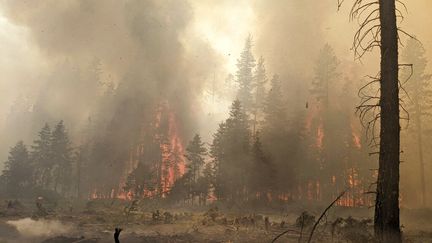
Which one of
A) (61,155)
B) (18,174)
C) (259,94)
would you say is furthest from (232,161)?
(18,174)

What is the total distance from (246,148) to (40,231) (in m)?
33.5

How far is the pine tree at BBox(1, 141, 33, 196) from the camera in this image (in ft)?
185

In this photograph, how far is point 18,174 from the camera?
57.7m

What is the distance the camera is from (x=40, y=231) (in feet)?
64.3

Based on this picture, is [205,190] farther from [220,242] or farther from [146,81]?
[146,81]

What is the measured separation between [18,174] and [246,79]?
39.6 meters

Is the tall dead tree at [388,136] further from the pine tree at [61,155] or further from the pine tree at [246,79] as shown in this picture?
the pine tree at [61,155]

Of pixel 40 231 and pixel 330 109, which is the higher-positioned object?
pixel 330 109

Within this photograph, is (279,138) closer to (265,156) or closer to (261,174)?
(265,156)

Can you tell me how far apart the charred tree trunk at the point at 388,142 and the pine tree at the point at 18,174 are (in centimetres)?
5762

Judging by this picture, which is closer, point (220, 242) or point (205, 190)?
point (220, 242)

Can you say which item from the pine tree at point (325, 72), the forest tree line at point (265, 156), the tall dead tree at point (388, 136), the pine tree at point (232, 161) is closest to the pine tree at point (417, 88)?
the forest tree line at point (265, 156)

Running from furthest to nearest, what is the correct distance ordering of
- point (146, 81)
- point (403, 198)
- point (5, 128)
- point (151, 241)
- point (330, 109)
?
1. point (5, 128)
2. point (146, 81)
3. point (330, 109)
4. point (403, 198)
5. point (151, 241)

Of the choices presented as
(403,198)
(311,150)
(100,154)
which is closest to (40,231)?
(311,150)
